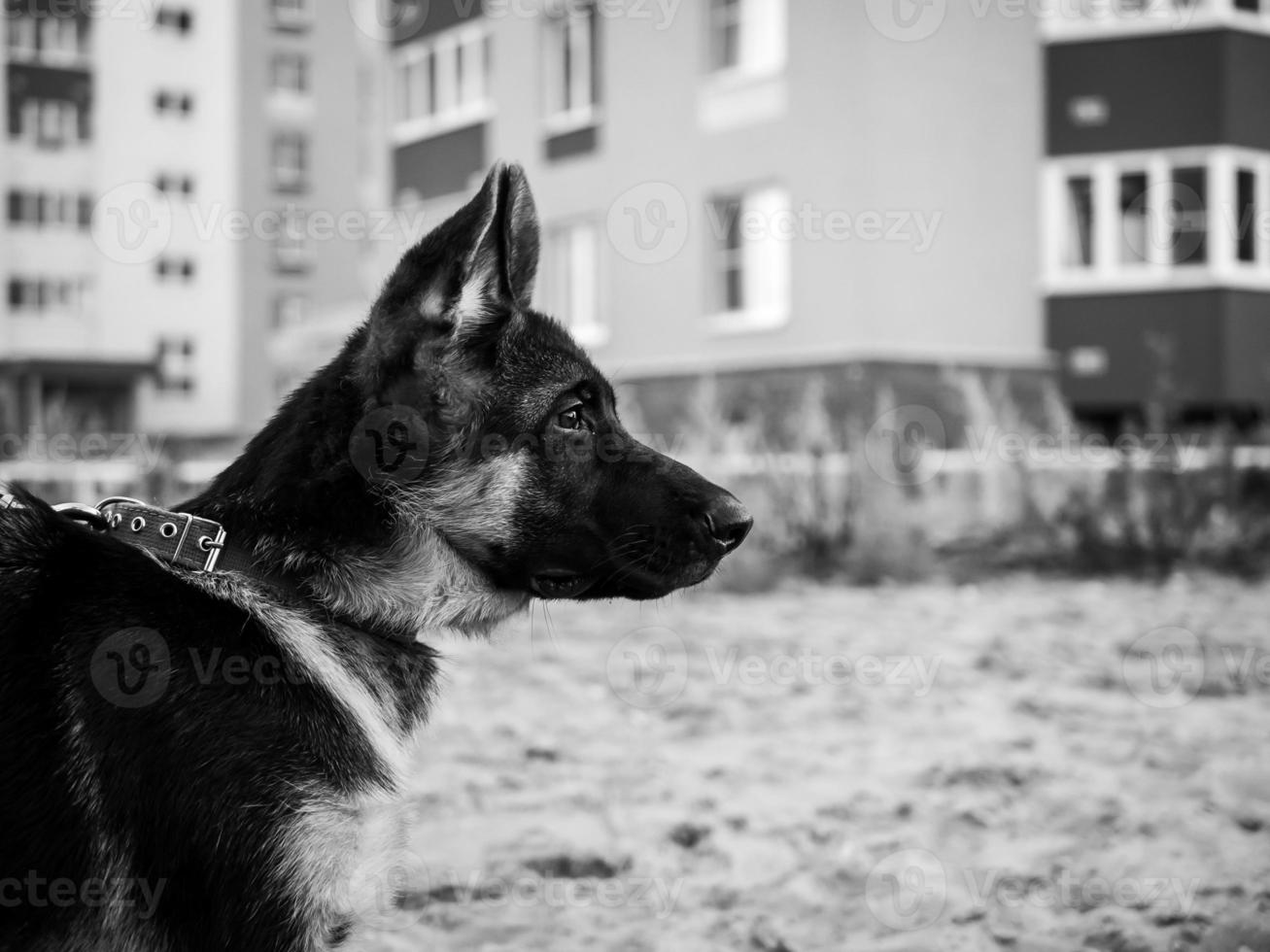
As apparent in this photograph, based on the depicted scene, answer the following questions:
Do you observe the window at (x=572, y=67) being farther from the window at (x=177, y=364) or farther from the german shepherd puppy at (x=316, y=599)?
the window at (x=177, y=364)

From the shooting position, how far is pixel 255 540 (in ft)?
8.04

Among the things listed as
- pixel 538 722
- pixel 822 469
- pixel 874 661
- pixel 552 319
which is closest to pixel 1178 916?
pixel 552 319

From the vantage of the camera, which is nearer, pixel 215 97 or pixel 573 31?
pixel 573 31

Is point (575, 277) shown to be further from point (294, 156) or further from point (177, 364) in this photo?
→ point (294, 156)

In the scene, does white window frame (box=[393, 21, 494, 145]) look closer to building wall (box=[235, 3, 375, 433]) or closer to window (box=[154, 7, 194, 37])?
building wall (box=[235, 3, 375, 433])

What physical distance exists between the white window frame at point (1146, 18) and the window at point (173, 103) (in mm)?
32352

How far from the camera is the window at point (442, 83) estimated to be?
69.4ft

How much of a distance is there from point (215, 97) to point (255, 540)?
42.7 metres

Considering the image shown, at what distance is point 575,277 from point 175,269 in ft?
86.1

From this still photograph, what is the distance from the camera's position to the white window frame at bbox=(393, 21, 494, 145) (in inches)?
831

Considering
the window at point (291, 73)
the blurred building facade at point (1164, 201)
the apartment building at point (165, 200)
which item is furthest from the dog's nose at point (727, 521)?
the window at point (291, 73)

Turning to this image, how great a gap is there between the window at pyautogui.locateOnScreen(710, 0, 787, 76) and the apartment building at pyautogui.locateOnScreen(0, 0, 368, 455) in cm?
2225

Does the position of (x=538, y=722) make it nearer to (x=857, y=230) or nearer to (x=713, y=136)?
(x=857, y=230)

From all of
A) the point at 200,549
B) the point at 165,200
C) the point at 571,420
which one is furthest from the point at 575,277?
the point at 165,200
